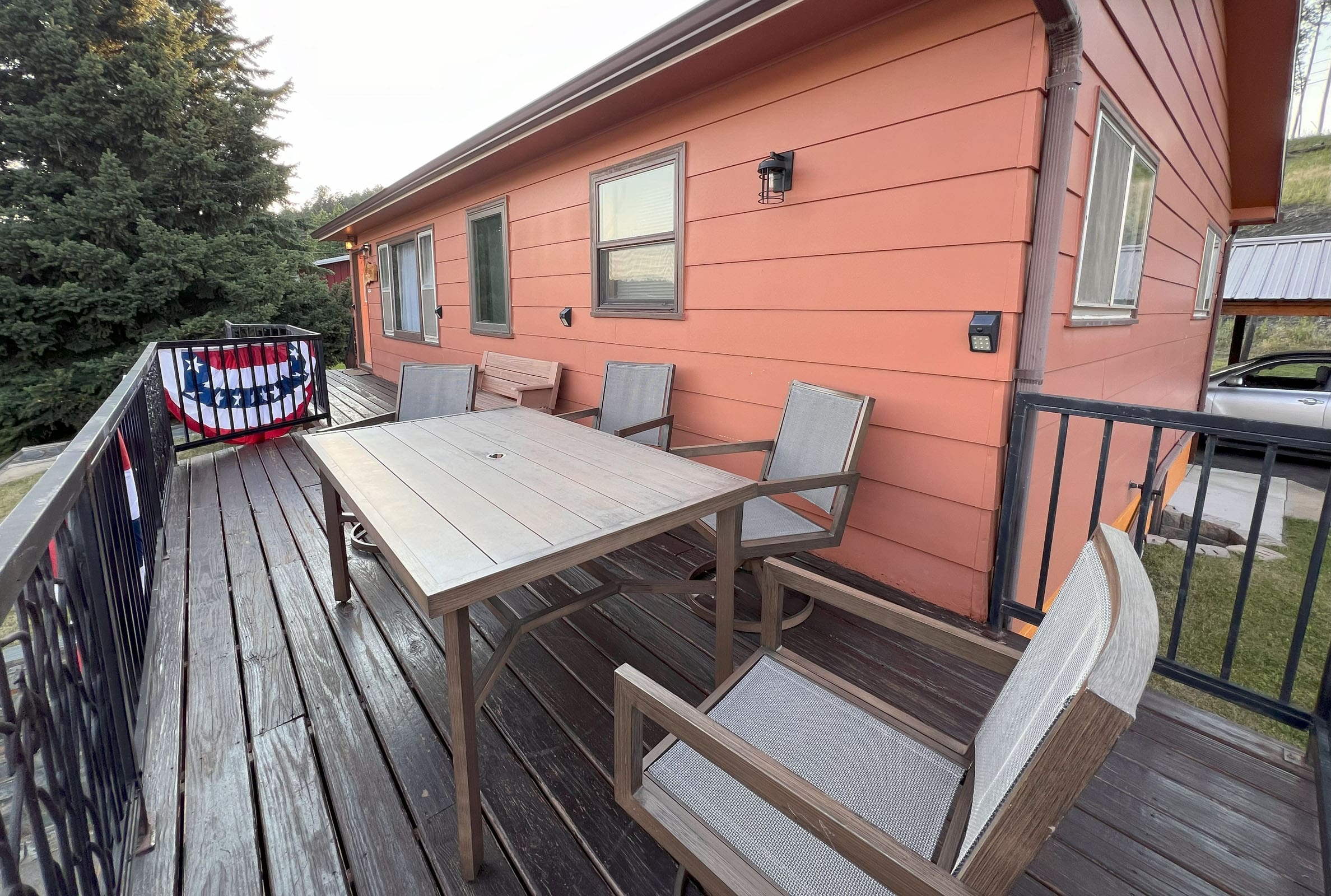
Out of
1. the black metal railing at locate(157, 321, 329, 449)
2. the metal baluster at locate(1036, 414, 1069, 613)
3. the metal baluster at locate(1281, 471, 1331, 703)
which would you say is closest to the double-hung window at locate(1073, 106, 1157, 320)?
the metal baluster at locate(1036, 414, 1069, 613)

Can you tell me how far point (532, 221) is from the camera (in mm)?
4555

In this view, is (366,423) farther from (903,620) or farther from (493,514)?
(903,620)

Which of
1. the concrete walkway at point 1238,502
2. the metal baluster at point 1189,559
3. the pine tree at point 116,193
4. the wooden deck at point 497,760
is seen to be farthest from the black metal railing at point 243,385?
the concrete walkway at point 1238,502

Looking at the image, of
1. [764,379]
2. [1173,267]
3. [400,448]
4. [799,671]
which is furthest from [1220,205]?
[400,448]

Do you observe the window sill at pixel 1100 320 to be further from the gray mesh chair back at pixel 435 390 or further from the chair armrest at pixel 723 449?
the gray mesh chair back at pixel 435 390

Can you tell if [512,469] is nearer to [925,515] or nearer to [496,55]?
[925,515]

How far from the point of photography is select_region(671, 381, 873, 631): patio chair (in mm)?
2080

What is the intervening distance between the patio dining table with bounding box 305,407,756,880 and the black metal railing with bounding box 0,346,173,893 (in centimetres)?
53

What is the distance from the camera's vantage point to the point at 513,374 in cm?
495

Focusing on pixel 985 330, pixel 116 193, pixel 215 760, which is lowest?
pixel 215 760

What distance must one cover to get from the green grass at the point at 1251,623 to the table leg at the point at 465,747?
10.1ft

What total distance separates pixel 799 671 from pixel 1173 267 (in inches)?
183

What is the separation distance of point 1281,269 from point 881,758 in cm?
1175

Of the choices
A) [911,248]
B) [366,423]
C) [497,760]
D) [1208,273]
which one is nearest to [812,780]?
[497,760]
